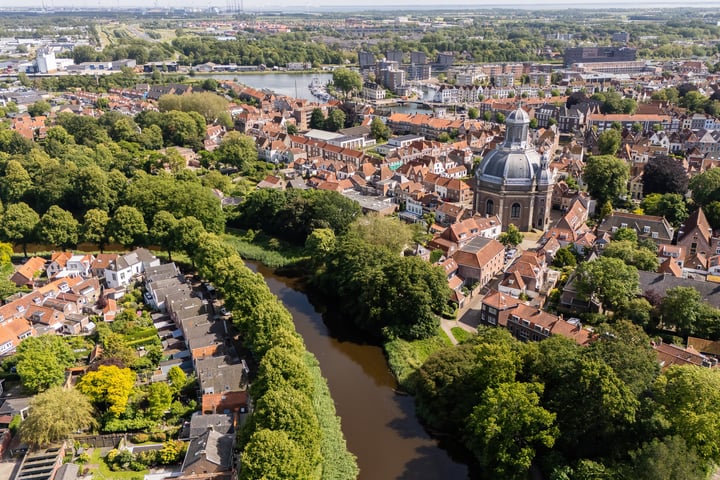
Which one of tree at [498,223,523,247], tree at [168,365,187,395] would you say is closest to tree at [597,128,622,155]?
tree at [498,223,523,247]

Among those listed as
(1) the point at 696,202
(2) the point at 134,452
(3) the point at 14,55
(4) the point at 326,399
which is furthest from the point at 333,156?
(3) the point at 14,55

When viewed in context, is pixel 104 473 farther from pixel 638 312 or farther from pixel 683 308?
pixel 683 308

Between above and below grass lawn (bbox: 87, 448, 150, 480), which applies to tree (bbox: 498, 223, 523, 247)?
Answer: above

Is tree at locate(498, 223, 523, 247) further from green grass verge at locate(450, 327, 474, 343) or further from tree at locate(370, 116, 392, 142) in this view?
tree at locate(370, 116, 392, 142)

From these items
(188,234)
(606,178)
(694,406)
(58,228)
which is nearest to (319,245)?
(188,234)

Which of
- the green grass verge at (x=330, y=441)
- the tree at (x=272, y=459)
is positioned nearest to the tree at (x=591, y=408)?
the green grass verge at (x=330, y=441)

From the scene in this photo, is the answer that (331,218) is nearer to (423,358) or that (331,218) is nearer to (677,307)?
(423,358)
